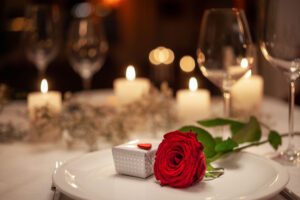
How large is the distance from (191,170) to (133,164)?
0.39ft

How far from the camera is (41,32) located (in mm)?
1597

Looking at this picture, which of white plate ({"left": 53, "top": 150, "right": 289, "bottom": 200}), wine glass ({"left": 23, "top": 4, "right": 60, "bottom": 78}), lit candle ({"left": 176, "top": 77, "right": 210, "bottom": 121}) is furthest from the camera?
wine glass ({"left": 23, "top": 4, "right": 60, "bottom": 78})

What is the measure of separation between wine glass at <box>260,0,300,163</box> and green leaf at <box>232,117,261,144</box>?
90 millimetres

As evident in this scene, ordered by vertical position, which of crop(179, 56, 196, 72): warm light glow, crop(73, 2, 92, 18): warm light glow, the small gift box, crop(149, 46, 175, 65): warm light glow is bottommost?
crop(179, 56, 196, 72): warm light glow

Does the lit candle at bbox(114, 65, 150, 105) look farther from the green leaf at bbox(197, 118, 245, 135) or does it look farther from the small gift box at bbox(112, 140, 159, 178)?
the small gift box at bbox(112, 140, 159, 178)

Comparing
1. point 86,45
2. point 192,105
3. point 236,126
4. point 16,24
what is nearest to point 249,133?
point 236,126

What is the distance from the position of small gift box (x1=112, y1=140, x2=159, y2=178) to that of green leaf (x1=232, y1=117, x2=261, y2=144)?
0.21m

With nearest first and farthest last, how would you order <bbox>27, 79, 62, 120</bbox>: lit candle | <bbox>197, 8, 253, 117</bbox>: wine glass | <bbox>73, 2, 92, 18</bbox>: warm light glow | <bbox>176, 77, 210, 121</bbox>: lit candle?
<bbox>197, 8, 253, 117</bbox>: wine glass < <bbox>27, 79, 62, 120</bbox>: lit candle < <bbox>176, 77, 210, 121</bbox>: lit candle < <bbox>73, 2, 92, 18</bbox>: warm light glow

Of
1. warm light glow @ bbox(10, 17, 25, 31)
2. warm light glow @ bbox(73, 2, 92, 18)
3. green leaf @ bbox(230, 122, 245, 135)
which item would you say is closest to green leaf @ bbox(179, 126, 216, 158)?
green leaf @ bbox(230, 122, 245, 135)

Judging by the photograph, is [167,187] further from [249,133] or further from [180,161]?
[249,133]

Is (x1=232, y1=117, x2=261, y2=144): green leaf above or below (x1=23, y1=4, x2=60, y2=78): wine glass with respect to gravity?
below

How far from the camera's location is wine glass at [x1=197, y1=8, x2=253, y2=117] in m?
0.99

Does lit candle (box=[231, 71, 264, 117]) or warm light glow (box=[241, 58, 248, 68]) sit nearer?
warm light glow (box=[241, 58, 248, 68])

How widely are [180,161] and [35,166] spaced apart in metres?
0.41
